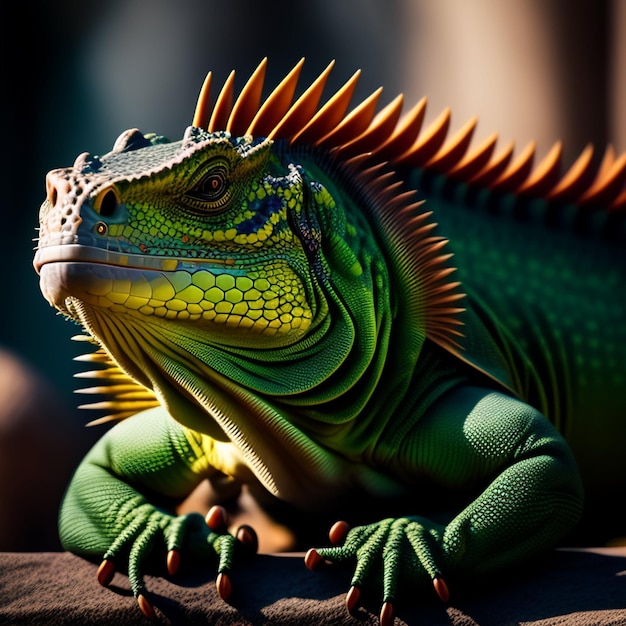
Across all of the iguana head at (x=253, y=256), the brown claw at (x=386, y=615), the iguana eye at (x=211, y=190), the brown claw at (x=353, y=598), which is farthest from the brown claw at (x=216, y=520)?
the iguana eye at (x=211, y=190)

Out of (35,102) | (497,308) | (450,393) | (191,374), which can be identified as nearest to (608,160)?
(497,308)

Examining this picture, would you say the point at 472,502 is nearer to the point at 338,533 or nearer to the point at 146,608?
the point at 338,533

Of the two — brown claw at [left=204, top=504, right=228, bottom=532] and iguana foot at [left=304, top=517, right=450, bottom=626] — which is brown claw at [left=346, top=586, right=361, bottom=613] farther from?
brown claw at [left=204, top=504, right=228, bottom=532]

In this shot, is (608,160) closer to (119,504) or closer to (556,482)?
(556,482)

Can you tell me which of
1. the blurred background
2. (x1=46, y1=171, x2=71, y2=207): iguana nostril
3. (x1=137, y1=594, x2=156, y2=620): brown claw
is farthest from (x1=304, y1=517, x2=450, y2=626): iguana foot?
the blurred background

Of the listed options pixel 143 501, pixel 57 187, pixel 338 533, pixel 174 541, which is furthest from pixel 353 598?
pixel 57 187

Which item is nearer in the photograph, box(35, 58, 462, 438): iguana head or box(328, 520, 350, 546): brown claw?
box(35, 58, 462, 438): iguana head
